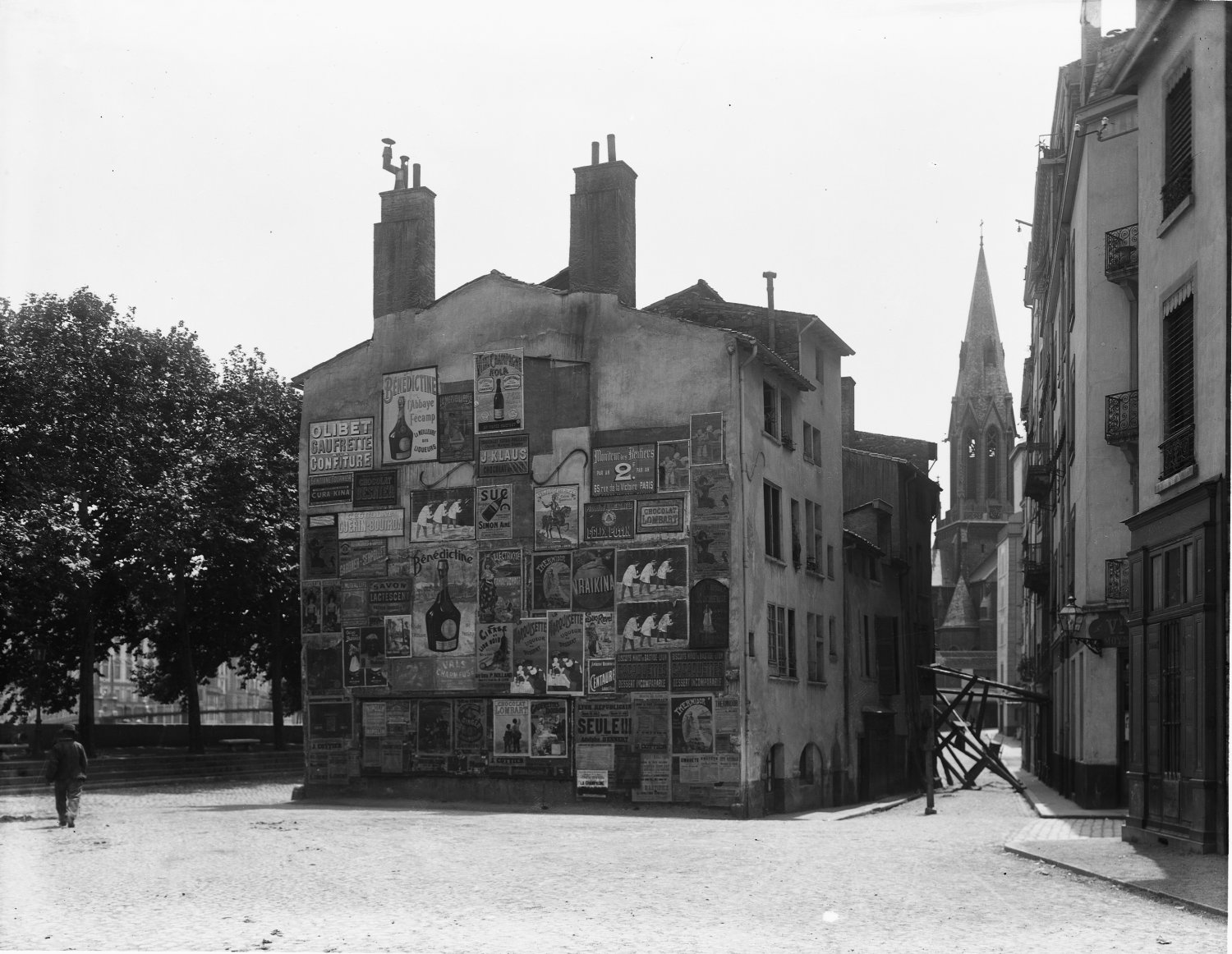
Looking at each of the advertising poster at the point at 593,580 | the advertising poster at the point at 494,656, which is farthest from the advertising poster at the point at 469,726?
the advertising poster at the point at 593,580

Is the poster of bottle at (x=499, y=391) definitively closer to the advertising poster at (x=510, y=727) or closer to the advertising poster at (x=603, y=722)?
the advertising poster at (x=510, y=727)

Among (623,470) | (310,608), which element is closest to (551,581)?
(623,470)

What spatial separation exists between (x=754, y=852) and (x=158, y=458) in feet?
91.0

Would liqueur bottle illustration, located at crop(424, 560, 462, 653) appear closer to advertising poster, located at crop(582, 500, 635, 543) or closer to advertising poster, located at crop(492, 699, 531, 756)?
advertising poster, located at crop(492, 699, 531, 756)

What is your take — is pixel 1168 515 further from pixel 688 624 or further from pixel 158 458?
pixel 158 458

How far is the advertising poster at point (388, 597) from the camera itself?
35312 millimetres

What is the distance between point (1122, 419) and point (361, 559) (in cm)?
1719

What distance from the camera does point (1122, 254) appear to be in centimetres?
2922

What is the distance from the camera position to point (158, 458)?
43.3m

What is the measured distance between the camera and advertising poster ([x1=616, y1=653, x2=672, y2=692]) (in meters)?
32.3

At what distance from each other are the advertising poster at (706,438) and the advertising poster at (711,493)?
7.3 inches

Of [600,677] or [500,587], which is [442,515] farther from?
[600,677]

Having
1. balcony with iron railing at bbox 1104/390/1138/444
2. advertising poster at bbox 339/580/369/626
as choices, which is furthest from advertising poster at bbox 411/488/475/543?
balcony with iron railing at bbox 1104/390/1138/444

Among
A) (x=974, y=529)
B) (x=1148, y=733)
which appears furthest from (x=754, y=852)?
(x=974, y=529)
